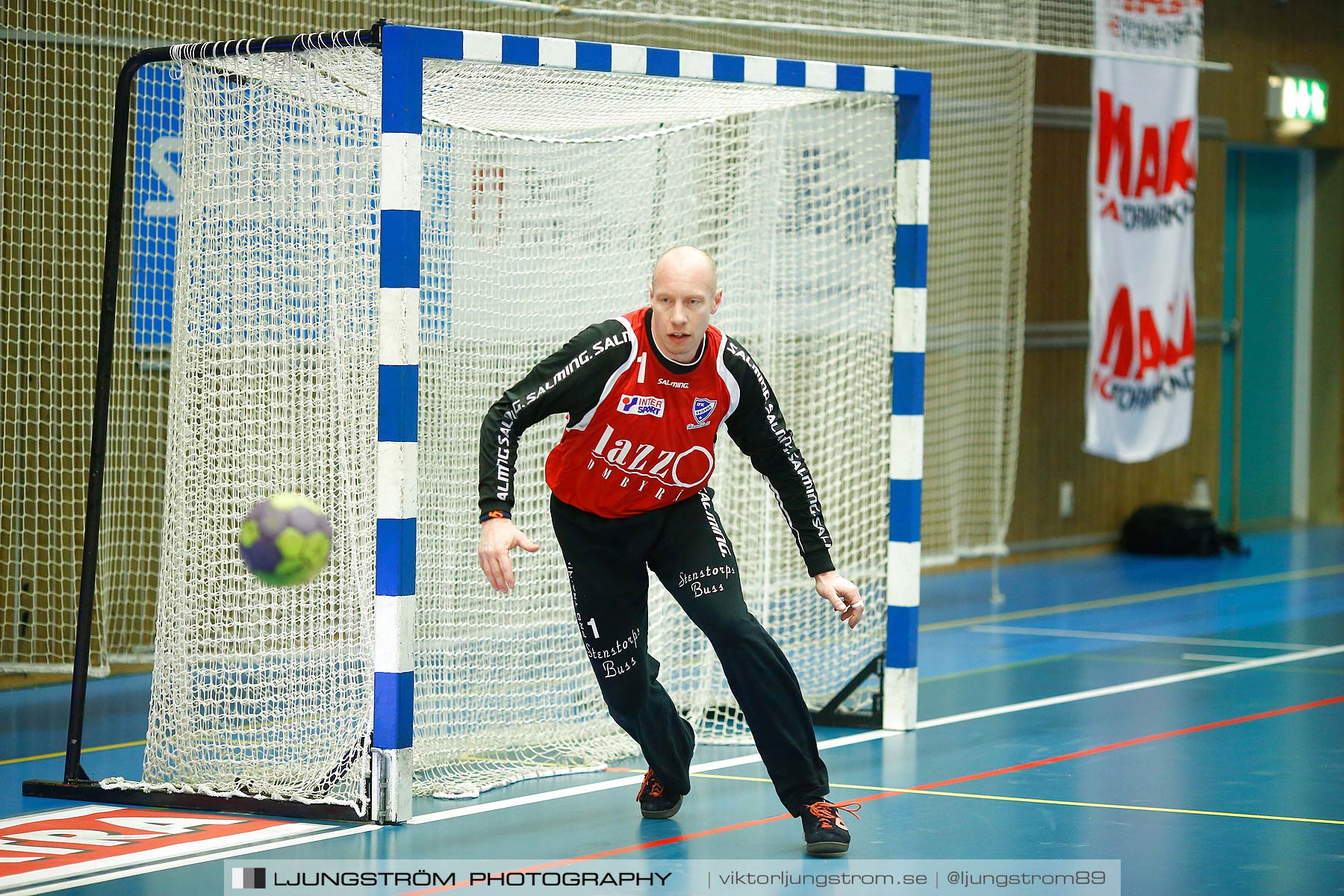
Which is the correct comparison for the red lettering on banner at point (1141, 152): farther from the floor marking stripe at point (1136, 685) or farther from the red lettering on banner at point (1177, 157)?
the floor marking stripe at point (1136, 685)

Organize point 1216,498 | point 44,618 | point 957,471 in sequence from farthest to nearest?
point 1216,498 → point 957,471 → point 44,618

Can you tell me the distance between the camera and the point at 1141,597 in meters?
12.1

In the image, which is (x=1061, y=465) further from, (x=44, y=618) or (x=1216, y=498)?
(x=44, y=618)

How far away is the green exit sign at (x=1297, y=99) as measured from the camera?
52.0 ft

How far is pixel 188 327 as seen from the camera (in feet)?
20.9

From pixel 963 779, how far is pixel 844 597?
1520mm

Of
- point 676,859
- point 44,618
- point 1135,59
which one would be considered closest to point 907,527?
point 676,859

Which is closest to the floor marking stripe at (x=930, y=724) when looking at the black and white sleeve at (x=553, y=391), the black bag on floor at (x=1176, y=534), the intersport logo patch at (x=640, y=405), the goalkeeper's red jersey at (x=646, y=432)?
the goalkeeper's red jersey at (x=646, y=432)

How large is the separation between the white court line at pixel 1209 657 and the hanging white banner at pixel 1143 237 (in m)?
2.78

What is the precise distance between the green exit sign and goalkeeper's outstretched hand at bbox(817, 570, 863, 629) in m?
12.1

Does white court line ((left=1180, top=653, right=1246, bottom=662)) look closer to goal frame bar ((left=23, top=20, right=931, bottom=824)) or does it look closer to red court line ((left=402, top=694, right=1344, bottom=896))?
red court line ((left=402, top=694, right=1344, bottom=896))

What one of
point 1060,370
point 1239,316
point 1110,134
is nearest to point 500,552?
point 1110,134

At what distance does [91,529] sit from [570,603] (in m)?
2.14

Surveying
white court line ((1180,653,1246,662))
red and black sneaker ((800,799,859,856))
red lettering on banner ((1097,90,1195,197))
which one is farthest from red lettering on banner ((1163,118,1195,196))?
red and black sneaker ((800,799,859,856))
